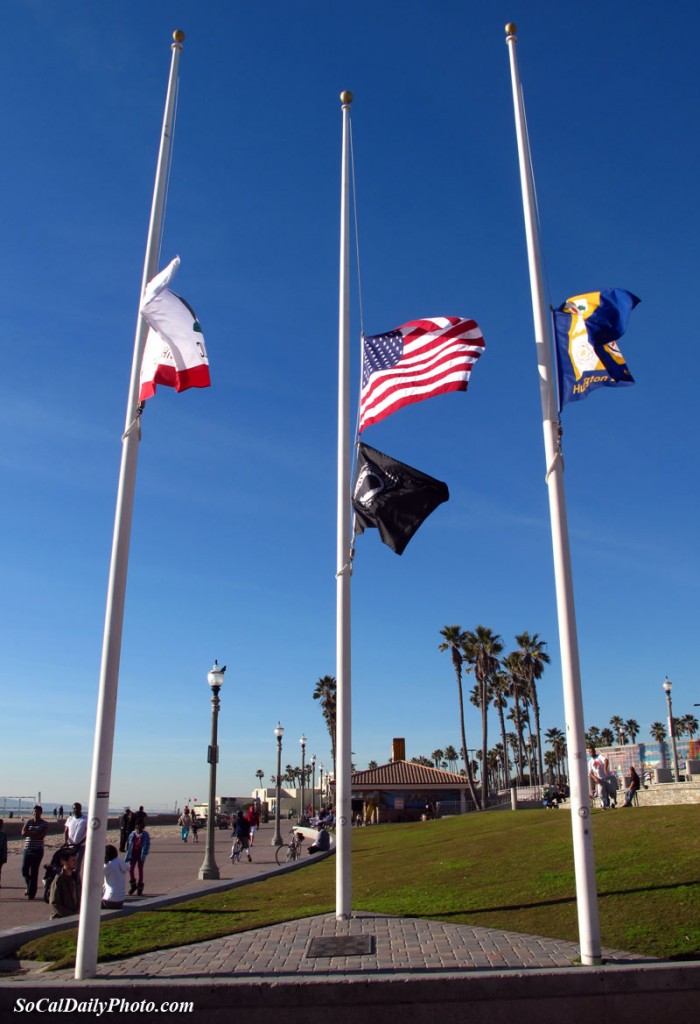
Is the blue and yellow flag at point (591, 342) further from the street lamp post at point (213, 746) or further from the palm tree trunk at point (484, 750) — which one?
the palm tree trunk at point (484, 750)

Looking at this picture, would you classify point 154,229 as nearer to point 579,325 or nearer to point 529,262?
→ point 529,262

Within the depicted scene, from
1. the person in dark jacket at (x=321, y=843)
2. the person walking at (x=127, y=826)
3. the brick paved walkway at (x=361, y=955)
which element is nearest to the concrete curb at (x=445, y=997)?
the brick paved walkway at (x=361, y=955)

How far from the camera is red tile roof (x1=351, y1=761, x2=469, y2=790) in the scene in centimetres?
7100

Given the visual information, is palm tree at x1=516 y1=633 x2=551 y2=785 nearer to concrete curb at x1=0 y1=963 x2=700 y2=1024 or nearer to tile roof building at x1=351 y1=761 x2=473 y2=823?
tile roof building at x1=351 y1=761 x2=473 y2=823

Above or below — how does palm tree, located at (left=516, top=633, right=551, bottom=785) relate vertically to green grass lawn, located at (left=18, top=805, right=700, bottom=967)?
above

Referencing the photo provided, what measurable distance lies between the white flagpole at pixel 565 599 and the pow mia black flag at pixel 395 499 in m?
2.18

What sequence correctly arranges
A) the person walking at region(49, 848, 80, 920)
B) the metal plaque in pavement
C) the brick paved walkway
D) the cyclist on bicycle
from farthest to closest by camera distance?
the cyclist on bicycle, the person walking at region(49, 848, 80, 920), the metal plaque in pavement, the brick paved walkway

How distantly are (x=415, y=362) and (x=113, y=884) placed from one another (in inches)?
385

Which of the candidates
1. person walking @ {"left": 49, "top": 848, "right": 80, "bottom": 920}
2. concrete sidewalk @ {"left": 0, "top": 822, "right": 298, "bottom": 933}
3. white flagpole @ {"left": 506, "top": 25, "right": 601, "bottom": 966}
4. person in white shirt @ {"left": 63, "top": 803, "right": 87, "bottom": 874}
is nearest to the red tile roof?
concrete sidewalk @ {"left": 0, "top": 822, "right": 298, "bottom": 933}

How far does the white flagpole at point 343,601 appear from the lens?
10.8 metres

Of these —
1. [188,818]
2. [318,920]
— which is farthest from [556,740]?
[318,920]

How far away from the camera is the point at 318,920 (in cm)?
1102

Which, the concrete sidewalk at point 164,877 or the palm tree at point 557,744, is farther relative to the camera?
the palm tree at point 557,744

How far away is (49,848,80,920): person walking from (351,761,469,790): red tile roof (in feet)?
197
